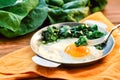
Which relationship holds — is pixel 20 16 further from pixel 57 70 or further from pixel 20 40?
pixel 57 70

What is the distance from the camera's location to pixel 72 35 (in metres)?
1.09

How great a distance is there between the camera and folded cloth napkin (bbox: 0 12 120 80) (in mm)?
926

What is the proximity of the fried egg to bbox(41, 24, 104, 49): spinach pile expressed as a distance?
0.03 meters

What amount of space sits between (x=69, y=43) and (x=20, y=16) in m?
0.21

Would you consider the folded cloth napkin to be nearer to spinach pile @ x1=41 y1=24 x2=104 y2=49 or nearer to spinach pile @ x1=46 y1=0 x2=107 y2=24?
spinach pile @ x1=41 y1=24 x2=104 y2=49

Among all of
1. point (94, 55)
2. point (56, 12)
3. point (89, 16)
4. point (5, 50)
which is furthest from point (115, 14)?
point (5, 50)

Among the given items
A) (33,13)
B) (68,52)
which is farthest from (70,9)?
(68,52)

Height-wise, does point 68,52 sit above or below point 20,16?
below

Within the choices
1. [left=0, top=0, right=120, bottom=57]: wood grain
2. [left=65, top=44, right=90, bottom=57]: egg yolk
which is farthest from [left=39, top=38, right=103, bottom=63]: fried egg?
[left=0, top=0, right=120, bottom=57]: wood grain

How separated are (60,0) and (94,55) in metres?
0.38

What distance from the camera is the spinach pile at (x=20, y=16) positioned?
3.63 ft

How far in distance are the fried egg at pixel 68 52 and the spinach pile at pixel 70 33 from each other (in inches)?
1.2

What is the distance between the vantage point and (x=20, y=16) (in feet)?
3.72

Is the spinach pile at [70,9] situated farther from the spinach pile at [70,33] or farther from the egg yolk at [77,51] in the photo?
the egg yolk at [77,51]
